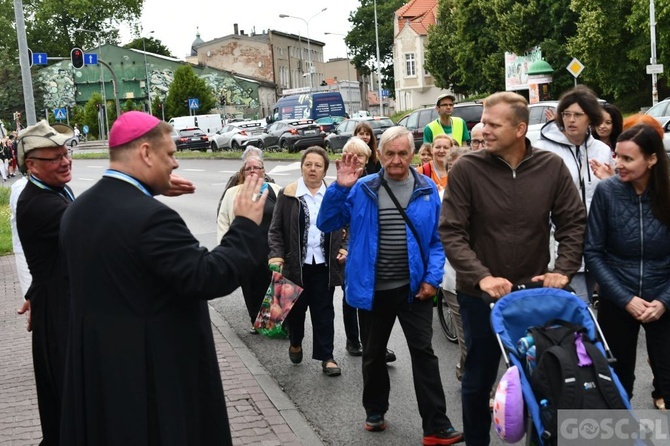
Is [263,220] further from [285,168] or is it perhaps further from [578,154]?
[285,168]

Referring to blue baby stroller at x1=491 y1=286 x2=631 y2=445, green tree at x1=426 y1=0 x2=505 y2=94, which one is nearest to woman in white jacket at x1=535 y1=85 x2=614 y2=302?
blue baby stroller at x1=491 y1=286 x2=631 y2=445

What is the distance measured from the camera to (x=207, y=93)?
80.6 metres

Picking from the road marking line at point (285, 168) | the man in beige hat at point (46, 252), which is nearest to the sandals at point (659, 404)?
the man in beige hat at point (46, 252)

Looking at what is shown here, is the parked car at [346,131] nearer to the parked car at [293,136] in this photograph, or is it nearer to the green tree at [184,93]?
the parked car at [293,136]

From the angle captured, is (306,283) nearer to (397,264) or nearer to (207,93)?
(397,264)

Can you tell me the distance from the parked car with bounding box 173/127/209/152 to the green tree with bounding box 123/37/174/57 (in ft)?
216

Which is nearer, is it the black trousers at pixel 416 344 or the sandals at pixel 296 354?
the black trousers at pixel 416 344

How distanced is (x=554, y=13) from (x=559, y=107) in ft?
168

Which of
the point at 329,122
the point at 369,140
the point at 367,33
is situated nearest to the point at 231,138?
the point at 329,122

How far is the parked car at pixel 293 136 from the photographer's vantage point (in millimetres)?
39688

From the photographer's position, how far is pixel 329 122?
49.2 m

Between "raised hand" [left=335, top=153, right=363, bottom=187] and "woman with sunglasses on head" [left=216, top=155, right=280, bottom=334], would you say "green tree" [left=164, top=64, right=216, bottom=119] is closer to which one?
"woman with sunglasses on head" [left=216, top=155, right=280, bottom=334]

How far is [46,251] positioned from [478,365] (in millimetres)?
2353

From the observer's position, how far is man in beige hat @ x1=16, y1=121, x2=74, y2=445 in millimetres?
4602
